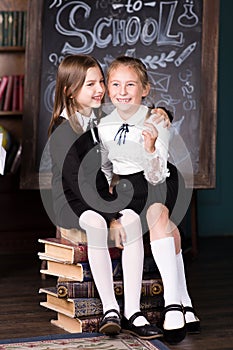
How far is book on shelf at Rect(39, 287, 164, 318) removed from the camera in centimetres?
273

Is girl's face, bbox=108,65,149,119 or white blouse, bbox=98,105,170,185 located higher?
girl's face, bbox=108,65,149,119

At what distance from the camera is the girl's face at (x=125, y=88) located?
281cm

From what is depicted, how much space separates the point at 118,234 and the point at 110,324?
30 cm

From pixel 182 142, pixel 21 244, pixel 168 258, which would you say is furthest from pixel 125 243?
pixel 21 244

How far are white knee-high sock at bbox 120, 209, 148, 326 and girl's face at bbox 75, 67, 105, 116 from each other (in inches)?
18.3

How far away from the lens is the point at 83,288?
108 inches

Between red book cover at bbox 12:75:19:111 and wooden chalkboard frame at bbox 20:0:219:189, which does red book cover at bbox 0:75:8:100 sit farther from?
wooden chalkboard frame at bbox 20:0:219:189

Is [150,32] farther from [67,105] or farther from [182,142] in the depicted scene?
[67,105]

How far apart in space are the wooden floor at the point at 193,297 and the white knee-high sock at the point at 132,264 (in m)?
0.21

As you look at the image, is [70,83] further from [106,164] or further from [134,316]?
[134,316]

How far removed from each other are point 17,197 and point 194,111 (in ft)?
4.06

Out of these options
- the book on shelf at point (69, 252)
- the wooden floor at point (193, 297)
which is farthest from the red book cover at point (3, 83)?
the book on shelf at point (69, 252)

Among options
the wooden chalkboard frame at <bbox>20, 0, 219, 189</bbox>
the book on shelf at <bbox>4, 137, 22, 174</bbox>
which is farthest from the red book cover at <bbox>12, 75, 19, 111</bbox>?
the wooden chalkboard frame at <bbox>20, 0, 219, 189</bbox>

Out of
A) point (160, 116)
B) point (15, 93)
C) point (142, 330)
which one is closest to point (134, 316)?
point (142, 330)
